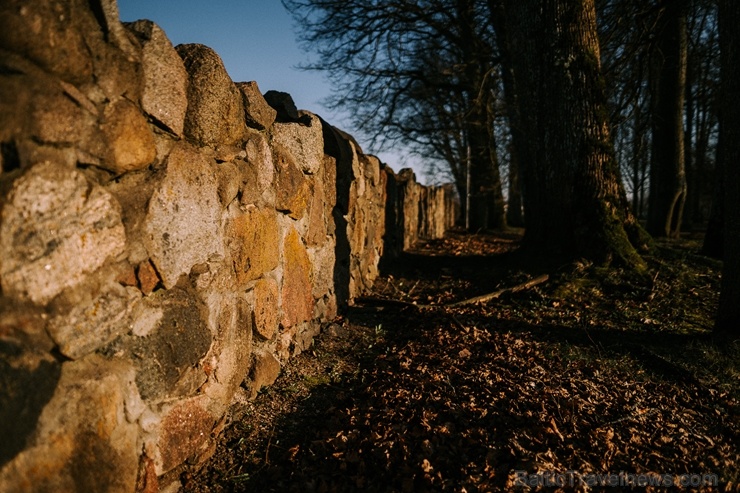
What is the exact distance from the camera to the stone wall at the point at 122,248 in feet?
4.24

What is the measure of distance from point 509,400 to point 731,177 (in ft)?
8.25

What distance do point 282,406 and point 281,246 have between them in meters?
1.03

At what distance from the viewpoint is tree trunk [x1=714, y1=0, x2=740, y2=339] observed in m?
3.38

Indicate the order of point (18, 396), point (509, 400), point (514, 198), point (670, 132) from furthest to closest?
point (514, 198)
point (670, 132)
point (509, 400)
point (18, 396)

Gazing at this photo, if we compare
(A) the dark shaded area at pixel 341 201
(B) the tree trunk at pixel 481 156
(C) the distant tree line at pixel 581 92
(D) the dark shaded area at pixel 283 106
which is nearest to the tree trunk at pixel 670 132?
(C) the distant tree line at pixel 581 92

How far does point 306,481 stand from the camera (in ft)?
6.74

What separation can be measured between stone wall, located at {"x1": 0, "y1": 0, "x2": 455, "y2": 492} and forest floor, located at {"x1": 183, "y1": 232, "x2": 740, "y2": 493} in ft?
1.27

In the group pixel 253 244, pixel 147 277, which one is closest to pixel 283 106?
pixel 253 244

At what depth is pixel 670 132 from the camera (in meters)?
8.38

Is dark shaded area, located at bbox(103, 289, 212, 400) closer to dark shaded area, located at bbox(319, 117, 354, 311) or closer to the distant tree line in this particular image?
dark shaded area, located at bbox(319, 117, 354, 311)

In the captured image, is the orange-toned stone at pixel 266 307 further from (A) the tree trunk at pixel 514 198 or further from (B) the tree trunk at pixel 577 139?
(A) the tree trunk at pixel 514 198

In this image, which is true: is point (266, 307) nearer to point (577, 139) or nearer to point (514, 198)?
point (577, 139)

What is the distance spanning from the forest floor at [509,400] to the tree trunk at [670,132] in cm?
465

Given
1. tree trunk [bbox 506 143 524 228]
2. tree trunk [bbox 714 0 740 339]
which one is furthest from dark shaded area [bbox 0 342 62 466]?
tree trunk [bbox 506 143 524 228]
